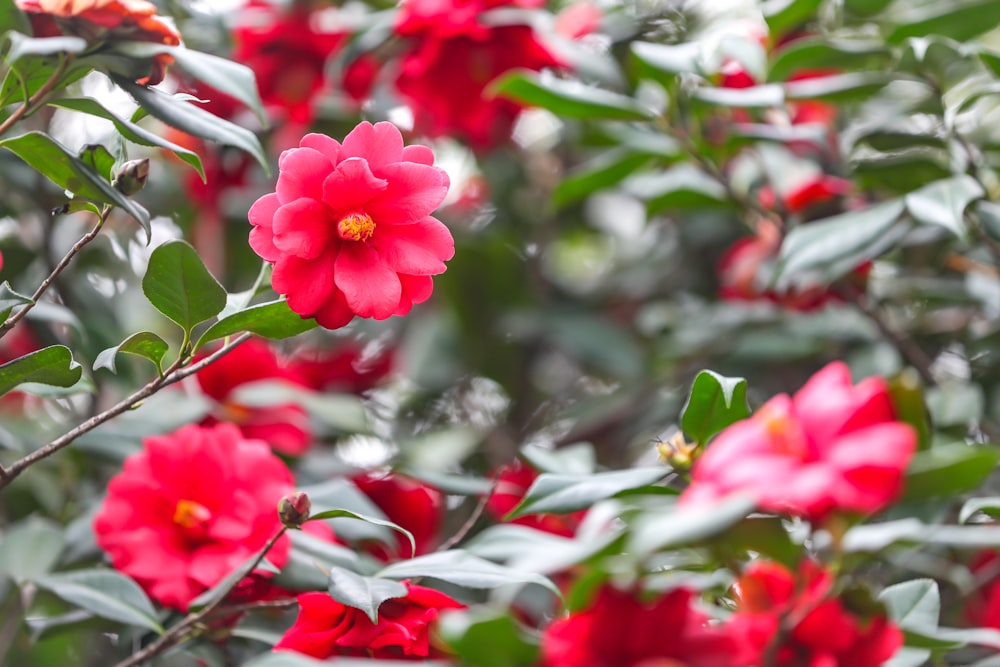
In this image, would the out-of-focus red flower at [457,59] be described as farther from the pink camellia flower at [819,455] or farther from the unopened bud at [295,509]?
the pink camellia flower at [819,455]

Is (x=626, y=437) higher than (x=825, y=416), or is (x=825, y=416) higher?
(x=825, y=416)

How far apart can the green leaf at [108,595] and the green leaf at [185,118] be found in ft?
1.14

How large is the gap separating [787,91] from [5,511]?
105cm

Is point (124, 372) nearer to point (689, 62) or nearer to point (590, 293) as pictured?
point (689, 62)

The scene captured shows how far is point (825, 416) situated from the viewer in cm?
47

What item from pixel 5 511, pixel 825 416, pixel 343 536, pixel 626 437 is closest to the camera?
pixel 825 416

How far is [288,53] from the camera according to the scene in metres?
1.39

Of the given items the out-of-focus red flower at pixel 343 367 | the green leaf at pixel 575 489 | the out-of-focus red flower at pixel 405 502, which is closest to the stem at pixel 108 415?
the green leaf at pixel 575 489

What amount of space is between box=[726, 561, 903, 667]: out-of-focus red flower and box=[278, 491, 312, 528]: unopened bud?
28 centimetres

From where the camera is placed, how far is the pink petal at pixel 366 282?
66 cm

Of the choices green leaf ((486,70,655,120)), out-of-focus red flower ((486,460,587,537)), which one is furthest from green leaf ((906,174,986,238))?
out-of-focus red flower ((486,460,587,537))

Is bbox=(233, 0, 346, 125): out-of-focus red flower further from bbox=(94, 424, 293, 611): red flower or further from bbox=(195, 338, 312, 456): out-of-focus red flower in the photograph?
bbox=(94, 424, 293, 611): red flower

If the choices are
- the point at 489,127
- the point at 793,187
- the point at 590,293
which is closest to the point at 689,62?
the point at 793,187

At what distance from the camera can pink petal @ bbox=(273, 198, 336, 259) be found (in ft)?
2.09
